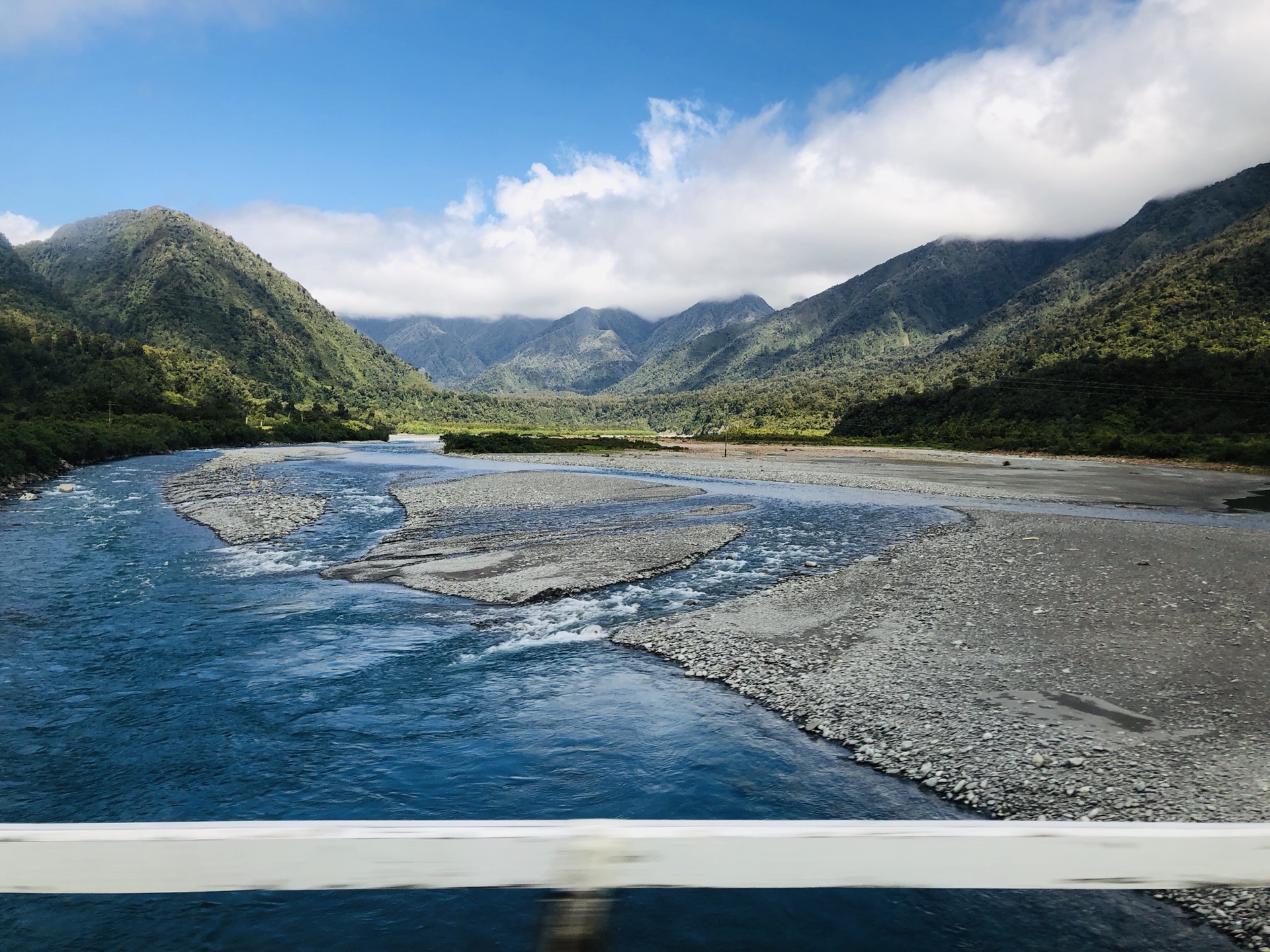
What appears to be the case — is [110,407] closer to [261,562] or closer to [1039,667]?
[261,562]

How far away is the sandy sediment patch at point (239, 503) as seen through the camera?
30.8 metres

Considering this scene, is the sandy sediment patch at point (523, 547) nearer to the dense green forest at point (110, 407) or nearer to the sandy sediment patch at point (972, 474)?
the sandy sediment patch at point (972, 474)

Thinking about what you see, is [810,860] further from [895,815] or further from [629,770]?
[629,770]

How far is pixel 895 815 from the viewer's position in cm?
853

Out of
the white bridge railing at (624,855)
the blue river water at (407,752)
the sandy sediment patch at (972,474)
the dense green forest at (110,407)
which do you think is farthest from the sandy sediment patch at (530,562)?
the dense green forest at (110,407)

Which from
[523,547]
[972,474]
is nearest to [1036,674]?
[523,547]

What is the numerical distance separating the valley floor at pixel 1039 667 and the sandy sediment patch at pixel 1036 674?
4 centimetres

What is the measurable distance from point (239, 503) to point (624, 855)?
141 ft

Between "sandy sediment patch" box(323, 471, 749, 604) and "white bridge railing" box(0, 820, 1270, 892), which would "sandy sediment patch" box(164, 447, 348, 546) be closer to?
"sandy sediment patch" box(323, 471, 749, 604)

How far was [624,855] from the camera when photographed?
285cm

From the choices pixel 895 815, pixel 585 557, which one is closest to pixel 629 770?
pixel 895 815

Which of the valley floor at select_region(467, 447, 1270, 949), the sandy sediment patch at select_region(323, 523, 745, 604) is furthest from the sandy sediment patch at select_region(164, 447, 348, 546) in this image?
the valley floor at select_region(467, 447, 1270, 949)

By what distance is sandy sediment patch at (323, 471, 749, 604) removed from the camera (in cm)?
2095

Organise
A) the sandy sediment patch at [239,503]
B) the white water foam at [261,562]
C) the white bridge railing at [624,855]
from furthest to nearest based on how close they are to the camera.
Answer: the sandy sediment patch at [239,503] < the white water foam at [261,562] < the white bridge railing at [624,855]
